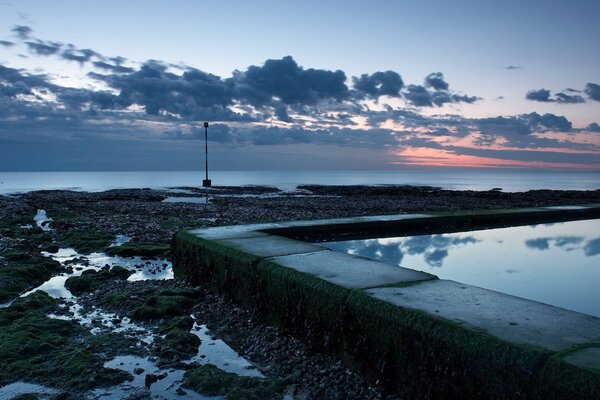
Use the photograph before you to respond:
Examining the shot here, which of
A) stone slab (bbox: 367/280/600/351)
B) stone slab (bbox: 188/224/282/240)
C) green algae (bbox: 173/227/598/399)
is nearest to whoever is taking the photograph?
green algae (bbox: 173/227/598/399)

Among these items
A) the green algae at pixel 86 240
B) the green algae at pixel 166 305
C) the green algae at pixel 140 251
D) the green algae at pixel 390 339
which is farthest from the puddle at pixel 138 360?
the green algae at pixel 86 240

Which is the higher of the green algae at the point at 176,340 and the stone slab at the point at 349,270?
the stone slab at the point at 349,270

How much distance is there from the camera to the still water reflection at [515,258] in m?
6.55

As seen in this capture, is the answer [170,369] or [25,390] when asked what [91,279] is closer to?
[25,390]

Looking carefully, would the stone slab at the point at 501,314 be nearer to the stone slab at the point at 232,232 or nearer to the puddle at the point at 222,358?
the puddle at the point at 222,358

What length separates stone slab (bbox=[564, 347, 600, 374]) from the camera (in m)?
2.86

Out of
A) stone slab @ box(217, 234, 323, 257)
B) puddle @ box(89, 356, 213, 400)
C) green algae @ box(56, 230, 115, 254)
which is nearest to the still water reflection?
stone slab @ box(217, 234, 323, 257)

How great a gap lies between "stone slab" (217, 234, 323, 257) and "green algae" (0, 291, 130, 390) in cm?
262

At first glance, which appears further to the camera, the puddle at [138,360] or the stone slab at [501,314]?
the puddle at [138,360]

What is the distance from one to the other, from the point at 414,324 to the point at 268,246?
13.2 ft

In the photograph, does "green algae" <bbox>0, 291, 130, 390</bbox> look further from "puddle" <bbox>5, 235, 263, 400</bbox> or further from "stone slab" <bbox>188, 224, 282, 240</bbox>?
"stone slab" <bbox>188, 224, 282, 240</bbox>

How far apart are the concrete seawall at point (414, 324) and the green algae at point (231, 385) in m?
0.80

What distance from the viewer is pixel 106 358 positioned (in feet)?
17.6

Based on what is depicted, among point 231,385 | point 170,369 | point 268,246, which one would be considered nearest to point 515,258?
point 268,246
